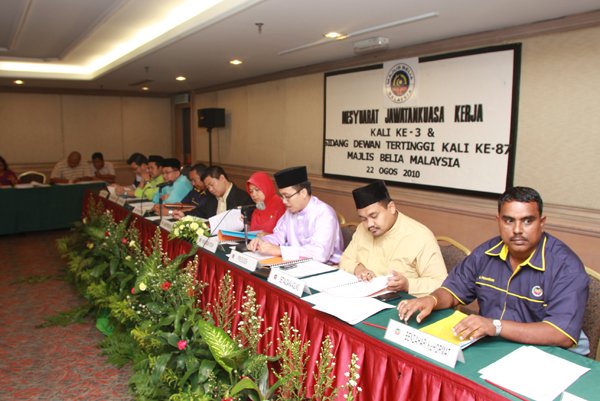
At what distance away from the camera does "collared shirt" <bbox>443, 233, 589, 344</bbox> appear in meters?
1.49

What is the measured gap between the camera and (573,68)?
314cm

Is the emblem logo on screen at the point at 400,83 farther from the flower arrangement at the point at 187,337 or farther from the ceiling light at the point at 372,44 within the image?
the flower arrangement at the point at 187,337

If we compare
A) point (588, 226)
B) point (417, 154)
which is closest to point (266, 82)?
point (417, 154)

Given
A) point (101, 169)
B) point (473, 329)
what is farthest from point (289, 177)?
point (101, 169)

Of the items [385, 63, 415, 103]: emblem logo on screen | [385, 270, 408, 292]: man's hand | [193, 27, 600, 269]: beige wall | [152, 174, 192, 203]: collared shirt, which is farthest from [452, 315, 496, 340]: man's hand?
[152, 174, 192, 203]: collared shirt

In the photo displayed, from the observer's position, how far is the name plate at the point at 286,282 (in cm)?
189

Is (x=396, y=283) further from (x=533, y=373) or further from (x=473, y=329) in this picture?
(x=533, y=373)

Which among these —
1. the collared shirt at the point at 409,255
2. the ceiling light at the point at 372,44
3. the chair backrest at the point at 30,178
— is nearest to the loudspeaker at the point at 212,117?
the chair backrest at the point at 30,178

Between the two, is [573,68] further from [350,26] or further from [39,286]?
[39,286]

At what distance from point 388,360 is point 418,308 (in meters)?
0.27

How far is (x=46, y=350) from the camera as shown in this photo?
10.1ft

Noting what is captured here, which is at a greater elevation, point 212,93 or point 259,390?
point 212,93

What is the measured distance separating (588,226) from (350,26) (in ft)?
7.50

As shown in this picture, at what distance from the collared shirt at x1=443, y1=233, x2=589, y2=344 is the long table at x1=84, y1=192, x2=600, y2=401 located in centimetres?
17
